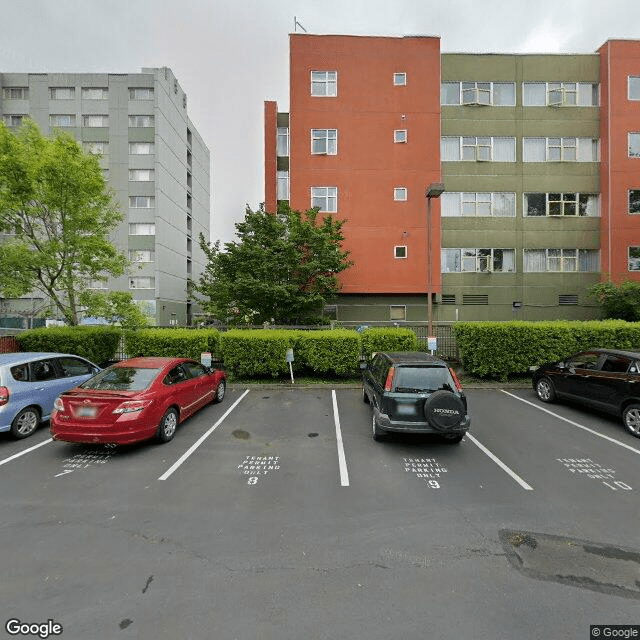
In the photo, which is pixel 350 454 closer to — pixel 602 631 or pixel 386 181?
pixel 602 631

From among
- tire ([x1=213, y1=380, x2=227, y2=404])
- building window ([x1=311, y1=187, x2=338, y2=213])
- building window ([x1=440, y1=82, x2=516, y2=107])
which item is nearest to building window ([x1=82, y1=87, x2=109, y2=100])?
building window ([x1=311, y1=187, x2=338, y2=213])

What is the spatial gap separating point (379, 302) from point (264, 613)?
1657 centimetres

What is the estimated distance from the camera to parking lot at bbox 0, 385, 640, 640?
268 cm

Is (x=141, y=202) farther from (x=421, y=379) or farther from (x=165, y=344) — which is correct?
(x=421, y=379)

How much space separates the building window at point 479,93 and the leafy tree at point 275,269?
1059cm

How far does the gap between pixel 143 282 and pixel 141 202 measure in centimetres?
821

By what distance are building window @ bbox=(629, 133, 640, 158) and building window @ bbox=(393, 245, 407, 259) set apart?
13.6m

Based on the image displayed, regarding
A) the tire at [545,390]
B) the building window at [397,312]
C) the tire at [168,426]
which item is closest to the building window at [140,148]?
the building window at [397,312]

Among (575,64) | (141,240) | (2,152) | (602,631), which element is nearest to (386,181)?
(575,64)

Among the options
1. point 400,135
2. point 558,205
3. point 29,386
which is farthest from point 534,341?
point 29,386

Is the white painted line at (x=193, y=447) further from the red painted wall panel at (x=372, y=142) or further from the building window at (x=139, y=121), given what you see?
the building window at (x=139, y=121)

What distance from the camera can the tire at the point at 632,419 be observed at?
21.4 ft

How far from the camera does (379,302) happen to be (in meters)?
18.4

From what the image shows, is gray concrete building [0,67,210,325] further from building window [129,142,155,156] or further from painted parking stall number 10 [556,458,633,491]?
painted parking stall number 10 [556,458,633,491]
